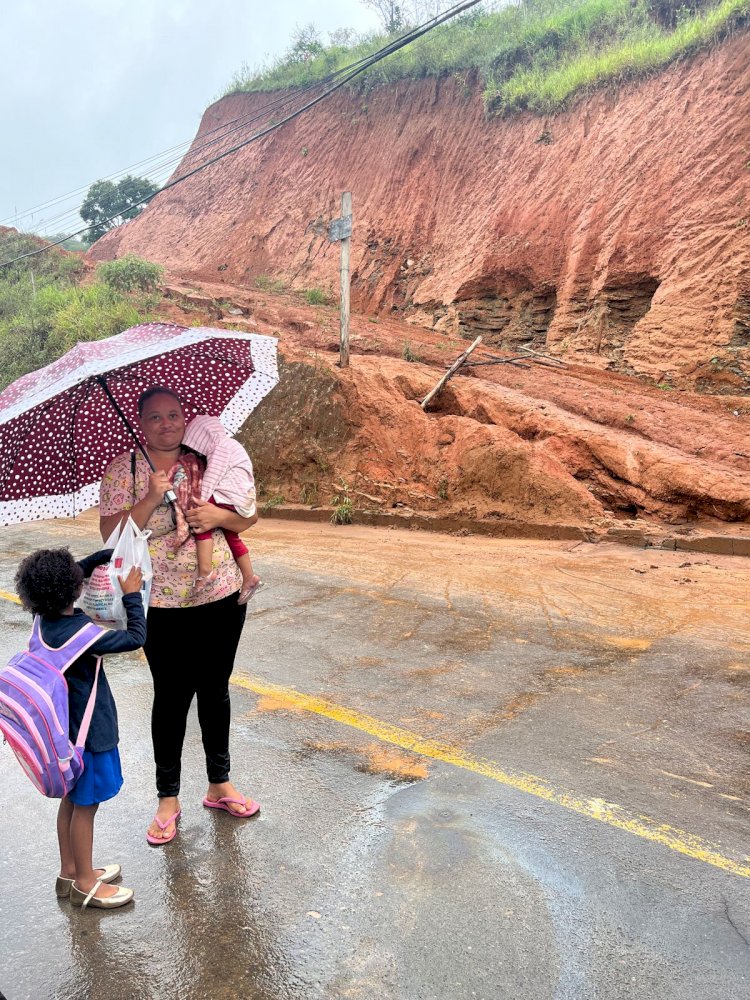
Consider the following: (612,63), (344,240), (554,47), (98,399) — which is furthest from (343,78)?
(98,399)

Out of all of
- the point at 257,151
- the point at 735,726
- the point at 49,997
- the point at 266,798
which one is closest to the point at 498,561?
the point at 735,726

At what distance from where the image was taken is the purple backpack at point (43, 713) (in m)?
2.62

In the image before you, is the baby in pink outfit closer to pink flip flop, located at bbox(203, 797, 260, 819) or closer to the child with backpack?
the child with backpack

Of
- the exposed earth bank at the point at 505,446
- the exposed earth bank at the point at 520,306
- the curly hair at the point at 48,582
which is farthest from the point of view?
the exposed earth bank at the point at 520,306

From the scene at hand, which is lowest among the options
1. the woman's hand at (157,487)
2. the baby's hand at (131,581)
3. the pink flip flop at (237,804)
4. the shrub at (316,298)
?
the pink flip flop at (237,804)

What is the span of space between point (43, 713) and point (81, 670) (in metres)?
0.20

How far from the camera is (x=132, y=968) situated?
2576 millimetres

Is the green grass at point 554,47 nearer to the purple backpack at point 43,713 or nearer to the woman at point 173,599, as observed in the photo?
the woman at point 173,599

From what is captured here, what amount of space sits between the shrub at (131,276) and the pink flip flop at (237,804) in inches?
756

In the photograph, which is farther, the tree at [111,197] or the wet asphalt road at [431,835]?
the tree at [111,197]

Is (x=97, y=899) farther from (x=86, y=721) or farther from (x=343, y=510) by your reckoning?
(x=343, y=510)

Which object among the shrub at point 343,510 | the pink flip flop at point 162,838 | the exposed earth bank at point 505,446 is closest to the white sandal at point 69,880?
the pink flip flop at point 162,838

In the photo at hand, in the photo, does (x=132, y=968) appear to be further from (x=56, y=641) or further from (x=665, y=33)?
(x=665, y=33)

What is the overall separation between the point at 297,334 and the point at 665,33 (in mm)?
13430
